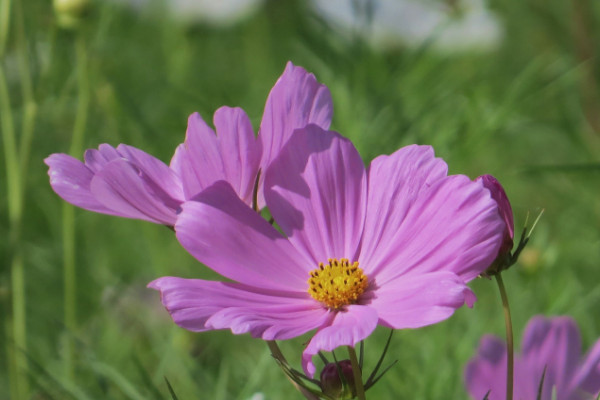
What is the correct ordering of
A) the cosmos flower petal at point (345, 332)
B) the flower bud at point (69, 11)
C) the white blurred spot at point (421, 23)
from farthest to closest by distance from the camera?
the white blurred spot at point (421, 23)
the flower bud at point (69, 11)
the cosmos flower petal at point (345, 332)

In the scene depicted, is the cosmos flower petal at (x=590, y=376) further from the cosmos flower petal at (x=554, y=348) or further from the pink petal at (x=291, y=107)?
the pink petal at (x=291, y=107)

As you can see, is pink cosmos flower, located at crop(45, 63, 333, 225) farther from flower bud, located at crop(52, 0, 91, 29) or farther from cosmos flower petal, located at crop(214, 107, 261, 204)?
flower bud, located at crop(52, 0, 91, 29)

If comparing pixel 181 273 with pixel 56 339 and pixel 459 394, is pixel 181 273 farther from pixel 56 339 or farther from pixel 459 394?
pixel 459 394

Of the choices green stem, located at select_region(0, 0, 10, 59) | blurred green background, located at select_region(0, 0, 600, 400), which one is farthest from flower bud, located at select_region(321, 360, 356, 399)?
green stem, located at select_region(0, 0, 10, 59)

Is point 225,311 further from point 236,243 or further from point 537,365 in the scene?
point 537,365

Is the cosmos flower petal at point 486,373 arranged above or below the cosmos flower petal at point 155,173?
below

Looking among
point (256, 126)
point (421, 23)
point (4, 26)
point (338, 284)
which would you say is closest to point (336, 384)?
point (338, 284)

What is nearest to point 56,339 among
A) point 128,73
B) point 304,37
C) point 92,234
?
point 92,234

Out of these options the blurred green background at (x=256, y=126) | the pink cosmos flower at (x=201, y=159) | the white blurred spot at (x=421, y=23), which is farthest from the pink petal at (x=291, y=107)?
the white blurred spot at (x=421, y=23)
